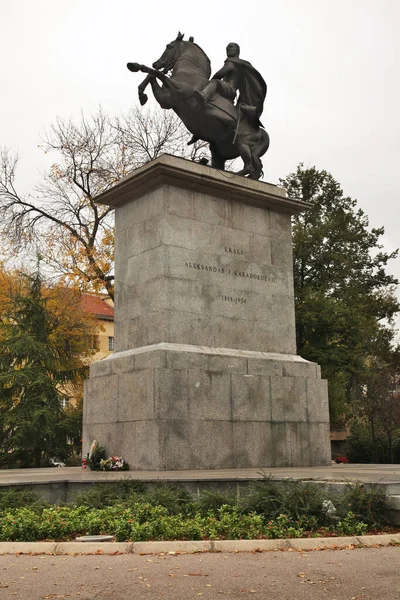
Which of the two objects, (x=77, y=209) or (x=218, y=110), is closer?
(x=218, y=110)

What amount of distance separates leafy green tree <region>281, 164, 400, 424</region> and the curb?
27.2 m

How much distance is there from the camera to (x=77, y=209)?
1340 inches

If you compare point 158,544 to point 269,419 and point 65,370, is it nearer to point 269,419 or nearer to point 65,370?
point 269,419

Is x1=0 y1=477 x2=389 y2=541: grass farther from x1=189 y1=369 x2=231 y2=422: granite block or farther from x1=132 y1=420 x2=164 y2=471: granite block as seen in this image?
x1=189 y1=369 x2=231 y2=422: granite block

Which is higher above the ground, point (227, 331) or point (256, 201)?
point (256, 201)

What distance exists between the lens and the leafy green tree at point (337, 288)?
35.4 m

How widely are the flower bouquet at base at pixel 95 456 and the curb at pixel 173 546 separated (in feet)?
22.6

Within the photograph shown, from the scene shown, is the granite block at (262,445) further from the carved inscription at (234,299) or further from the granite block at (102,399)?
the granite block at (102,399)

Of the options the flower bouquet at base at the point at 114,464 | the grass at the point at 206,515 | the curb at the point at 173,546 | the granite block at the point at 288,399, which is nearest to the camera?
the curb at the point at 173,546

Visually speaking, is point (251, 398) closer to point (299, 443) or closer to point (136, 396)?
point (299, 443)

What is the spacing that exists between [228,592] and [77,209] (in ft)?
98.1

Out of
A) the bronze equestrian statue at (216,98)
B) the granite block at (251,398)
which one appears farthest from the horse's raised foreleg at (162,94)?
the granite block at (251,398)

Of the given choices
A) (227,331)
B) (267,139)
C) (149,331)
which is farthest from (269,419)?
(267,139)

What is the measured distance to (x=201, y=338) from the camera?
14.9m
